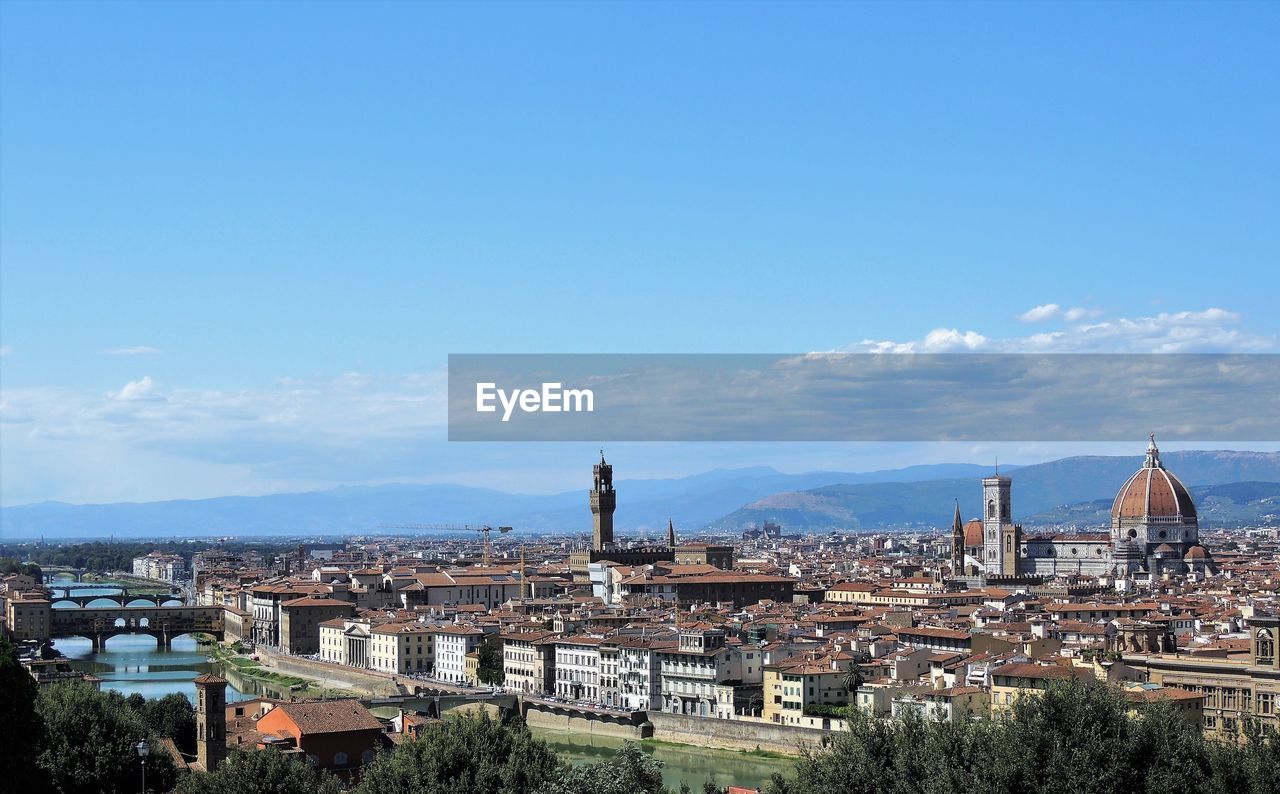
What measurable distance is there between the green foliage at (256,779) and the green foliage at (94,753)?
1923 mm

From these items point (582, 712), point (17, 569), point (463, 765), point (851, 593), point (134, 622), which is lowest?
point (134, 622)

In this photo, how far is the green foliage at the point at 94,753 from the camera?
2298 cm

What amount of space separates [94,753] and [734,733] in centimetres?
1684

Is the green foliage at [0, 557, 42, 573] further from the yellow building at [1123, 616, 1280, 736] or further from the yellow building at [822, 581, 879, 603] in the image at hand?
the yellow building at [1123, 616, 1280, 736]

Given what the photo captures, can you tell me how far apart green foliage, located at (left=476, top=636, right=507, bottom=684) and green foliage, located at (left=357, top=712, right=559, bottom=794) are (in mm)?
25519

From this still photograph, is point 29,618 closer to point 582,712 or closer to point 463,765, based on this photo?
point 582,712

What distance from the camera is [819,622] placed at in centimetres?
4934

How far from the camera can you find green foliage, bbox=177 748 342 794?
829 inches

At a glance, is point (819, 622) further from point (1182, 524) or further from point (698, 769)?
point (1182, 524)

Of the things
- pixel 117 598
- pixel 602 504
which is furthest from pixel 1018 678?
pixel 117 598

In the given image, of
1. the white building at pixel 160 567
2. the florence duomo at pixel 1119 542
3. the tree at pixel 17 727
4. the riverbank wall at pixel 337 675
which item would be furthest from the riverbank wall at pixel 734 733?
the white building at pixel 160 567

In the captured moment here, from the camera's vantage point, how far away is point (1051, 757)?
19.9 meters

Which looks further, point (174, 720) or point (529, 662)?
point (529, 662)

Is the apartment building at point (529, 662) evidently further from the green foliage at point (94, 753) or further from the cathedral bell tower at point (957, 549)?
the cathedral bell tower at point (957, 549)
